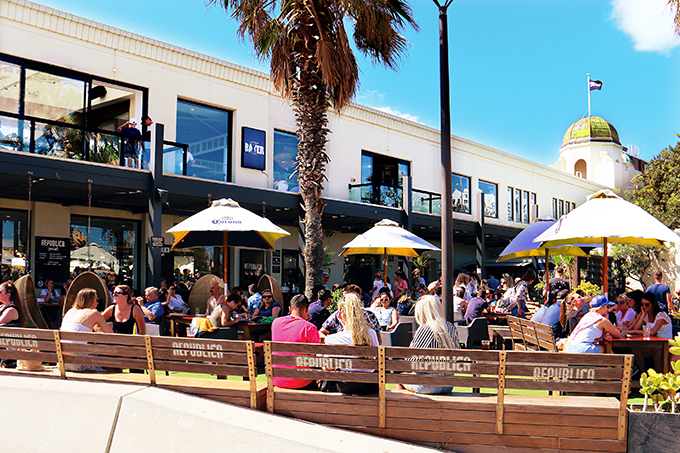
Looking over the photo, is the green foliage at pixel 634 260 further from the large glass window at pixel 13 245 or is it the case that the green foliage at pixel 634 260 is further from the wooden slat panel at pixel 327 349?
the large glass window at pixel 13 245

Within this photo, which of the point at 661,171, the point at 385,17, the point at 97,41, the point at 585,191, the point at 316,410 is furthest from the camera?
the point at 585,191

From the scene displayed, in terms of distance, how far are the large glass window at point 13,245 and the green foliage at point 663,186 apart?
2848 cm

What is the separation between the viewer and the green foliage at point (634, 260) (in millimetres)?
22722

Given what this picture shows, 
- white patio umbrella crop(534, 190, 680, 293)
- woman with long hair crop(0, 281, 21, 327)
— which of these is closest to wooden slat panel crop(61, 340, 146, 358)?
woman with long hair crop(0, 281, 21, 327)

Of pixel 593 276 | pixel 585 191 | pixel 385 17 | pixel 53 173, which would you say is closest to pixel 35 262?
pixel 53 173

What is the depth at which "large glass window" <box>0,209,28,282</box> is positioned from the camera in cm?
1382

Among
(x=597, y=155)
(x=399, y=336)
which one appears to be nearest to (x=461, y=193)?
(x=399, y=336)

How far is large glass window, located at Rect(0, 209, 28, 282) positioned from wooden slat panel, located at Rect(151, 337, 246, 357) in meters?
10.6

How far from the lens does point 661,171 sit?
100 ft

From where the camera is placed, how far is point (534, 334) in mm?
7598

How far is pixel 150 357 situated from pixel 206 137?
1129 centimetres

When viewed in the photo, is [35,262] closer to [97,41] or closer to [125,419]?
[97,41]

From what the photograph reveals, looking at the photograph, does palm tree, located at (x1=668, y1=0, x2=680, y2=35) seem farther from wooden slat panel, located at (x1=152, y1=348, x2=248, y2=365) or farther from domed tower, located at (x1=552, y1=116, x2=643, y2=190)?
domed tower, located at (x1=552, y1=116, x2=643, y2=190)

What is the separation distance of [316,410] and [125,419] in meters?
1.76
